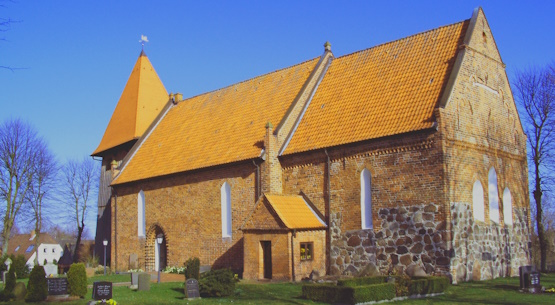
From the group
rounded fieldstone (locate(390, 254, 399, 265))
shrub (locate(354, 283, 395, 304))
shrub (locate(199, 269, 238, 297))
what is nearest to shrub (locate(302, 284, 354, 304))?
shrub (locate(354, 283, 395, 304))

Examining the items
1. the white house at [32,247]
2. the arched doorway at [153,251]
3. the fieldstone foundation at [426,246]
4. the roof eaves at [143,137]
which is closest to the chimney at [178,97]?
the roof eaves at [143,137]

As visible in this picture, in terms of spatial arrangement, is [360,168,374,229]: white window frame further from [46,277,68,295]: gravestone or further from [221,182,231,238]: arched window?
[46,277,68,295]: gravestone

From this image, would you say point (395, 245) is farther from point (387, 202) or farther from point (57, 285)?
point (57, 285)

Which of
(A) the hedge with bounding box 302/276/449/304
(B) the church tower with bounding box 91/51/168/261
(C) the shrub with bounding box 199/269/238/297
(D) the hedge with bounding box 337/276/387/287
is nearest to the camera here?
(A) the hedge with bounding box 302/276/449/304

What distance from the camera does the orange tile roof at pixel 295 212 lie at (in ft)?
70.3

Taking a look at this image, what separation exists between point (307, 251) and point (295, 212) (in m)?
1.52

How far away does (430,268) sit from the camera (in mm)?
19188

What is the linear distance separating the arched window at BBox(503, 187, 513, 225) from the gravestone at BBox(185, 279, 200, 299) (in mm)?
12336

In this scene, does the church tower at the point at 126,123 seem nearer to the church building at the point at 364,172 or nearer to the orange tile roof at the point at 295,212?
the church building at the point at 364,172

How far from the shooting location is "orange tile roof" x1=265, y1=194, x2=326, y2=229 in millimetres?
21438

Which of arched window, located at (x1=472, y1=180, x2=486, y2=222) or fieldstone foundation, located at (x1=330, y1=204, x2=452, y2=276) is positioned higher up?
arched window, located at (x1=472, y1=180, x2=486, y2=222)

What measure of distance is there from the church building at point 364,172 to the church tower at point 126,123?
576cm

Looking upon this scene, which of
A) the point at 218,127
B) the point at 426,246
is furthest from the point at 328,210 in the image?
the point at 218,127

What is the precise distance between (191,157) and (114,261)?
28.0 feet
